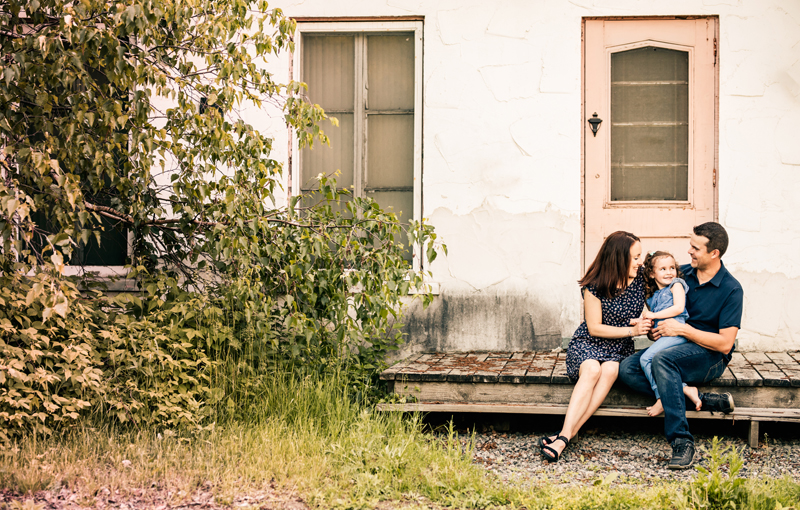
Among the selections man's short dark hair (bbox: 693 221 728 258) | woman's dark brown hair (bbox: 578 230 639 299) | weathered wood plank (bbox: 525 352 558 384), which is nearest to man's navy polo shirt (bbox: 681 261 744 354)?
man's short dark hair (bbox: 693 221 728 258)

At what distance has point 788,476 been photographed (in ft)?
10.7

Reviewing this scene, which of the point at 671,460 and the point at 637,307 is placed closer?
the point at 671,460

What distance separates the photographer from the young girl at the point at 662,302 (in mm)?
3889

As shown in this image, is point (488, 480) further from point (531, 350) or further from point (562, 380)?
point (531, 350)

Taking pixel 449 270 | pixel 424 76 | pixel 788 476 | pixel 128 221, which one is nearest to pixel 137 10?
pixel 128 221

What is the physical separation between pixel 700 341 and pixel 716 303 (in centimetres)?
26

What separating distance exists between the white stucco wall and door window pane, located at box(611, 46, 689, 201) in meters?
0.32

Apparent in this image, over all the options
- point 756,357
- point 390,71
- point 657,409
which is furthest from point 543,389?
point 390,71

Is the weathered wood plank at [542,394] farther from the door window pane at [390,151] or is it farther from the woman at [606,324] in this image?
the door window pane at [390,151]

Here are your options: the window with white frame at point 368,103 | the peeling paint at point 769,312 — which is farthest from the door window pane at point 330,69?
the peeling paint at point 769,312

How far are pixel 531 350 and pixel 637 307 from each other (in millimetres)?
1331

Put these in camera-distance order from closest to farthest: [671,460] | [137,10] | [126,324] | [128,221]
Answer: [137,10] → [671,460] → [126,324] → [128,221]

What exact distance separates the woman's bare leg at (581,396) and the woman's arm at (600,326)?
0.63 feet

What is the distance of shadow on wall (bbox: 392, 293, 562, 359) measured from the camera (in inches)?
206
